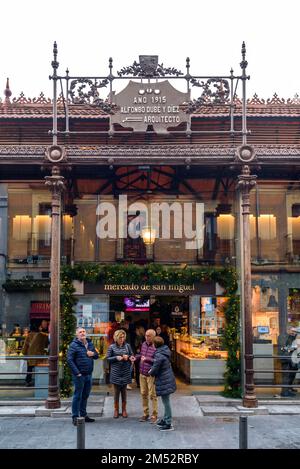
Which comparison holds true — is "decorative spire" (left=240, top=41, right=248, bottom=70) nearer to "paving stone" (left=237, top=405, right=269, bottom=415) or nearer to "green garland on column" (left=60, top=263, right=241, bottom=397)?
"green garland on column" (left=60, top=263, right=241, bottom=397)

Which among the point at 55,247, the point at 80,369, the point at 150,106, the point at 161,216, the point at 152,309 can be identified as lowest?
the point at 80,369

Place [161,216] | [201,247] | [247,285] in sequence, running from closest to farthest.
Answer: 1. [247,285]
2. [201,247]
3. [161,216]

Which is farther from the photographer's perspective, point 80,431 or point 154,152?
point 154,152

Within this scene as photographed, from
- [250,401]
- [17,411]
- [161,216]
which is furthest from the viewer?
[161,216]

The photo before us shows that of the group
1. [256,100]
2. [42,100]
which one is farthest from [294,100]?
[42,100]

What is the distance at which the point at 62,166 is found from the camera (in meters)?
12.5

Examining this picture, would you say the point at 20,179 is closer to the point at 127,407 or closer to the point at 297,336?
the point at 127,407

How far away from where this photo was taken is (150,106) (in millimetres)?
12898

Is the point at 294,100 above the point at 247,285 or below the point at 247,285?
above

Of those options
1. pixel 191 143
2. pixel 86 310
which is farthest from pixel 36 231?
pixel 191 143

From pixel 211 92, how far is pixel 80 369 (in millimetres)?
6987

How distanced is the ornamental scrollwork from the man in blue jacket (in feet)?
19.5

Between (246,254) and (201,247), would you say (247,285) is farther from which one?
(201,247)

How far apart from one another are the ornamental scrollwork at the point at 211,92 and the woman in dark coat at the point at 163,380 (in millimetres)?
5704
